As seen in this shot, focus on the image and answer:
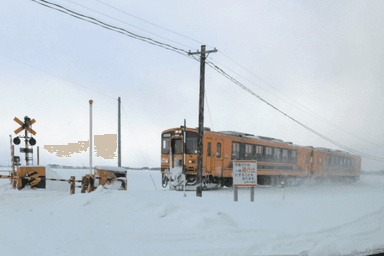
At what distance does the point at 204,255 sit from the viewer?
5953 millimetres

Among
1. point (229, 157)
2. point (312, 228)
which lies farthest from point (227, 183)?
point (312, 228)

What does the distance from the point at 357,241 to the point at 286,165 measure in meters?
20.0

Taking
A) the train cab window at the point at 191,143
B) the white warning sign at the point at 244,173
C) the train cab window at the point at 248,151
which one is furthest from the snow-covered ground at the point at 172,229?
the train cab window at the point at 248,151

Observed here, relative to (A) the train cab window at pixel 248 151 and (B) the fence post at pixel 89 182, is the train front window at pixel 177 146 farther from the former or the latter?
(B) the fence post at pixel 89 182

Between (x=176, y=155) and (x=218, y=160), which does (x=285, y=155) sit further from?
(x=176, y=155)

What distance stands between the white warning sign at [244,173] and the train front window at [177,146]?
7.04 m

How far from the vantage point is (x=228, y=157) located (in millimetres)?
21000

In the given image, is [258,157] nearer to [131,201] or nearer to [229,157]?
[229,157]

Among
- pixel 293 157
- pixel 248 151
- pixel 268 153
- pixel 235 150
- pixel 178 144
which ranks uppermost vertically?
pixel 178 144

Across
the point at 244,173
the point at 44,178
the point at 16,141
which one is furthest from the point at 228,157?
the point at 16,141

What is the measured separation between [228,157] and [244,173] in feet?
24.6

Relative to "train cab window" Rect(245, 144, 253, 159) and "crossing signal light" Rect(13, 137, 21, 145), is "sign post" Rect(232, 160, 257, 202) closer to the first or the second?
"train cab window" Rect(245, 144, 253, 159)

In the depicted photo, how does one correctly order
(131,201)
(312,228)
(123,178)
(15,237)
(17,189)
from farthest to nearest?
(17,189) < (123,178) < (131,201) < (312,228) < (15,237)

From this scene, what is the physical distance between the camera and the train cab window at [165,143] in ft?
67.7
